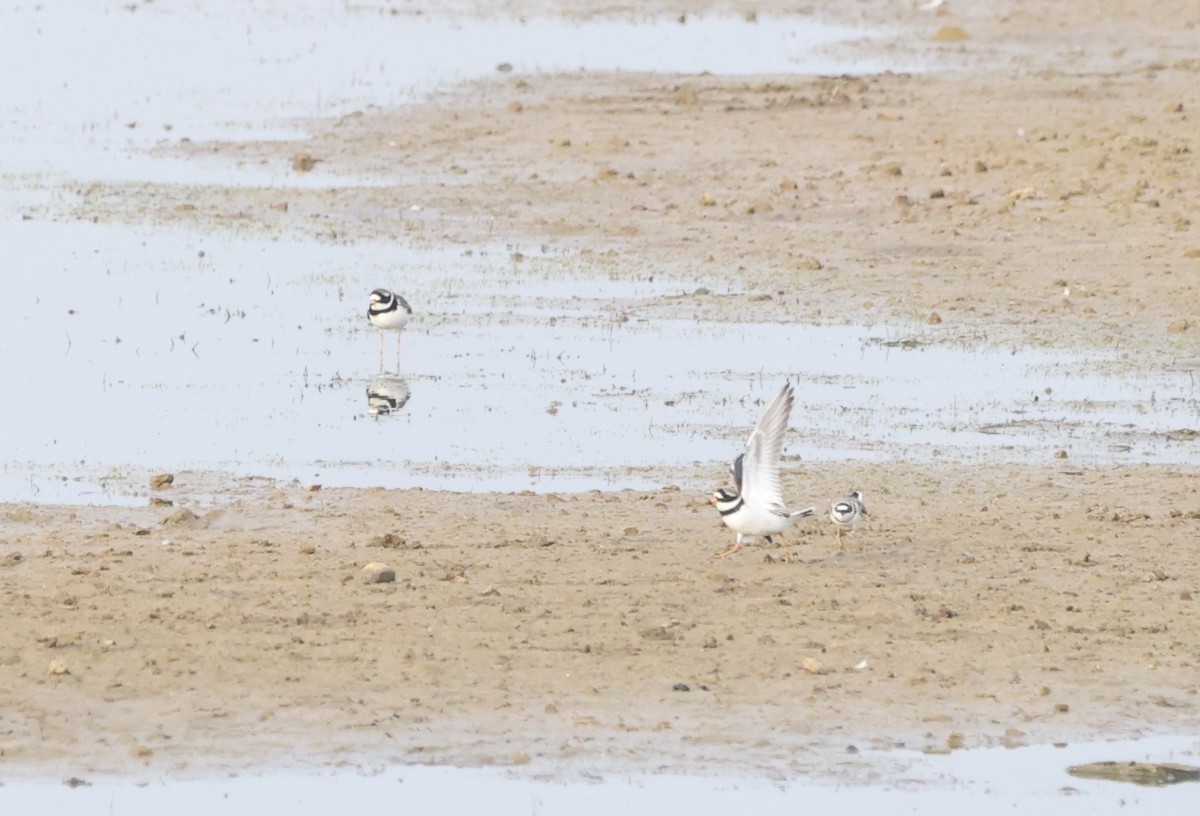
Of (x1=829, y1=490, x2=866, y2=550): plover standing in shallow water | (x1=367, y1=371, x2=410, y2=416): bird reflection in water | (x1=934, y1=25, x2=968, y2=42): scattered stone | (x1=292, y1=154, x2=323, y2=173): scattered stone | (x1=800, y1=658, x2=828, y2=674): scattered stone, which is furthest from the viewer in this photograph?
(x1=934, y1=25, x2=968, y2=42): scattered stone

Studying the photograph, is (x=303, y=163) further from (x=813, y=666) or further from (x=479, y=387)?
(x=813, y=666)

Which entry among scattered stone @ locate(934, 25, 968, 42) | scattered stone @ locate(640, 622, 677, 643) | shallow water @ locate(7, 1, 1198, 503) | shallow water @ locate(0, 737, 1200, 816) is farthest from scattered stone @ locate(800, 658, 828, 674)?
scattered stone @ locate(934, 25, 968, 42)

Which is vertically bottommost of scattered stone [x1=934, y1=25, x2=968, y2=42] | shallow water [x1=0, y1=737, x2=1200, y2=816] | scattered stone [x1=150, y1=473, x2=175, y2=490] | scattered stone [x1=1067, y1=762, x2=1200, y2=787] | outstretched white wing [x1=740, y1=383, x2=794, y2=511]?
shallow water [x1=0, y1=737, x2=1200, y2=816]

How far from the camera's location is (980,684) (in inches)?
370

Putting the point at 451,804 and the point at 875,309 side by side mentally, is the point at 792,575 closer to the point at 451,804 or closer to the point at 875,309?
the point at 451,804

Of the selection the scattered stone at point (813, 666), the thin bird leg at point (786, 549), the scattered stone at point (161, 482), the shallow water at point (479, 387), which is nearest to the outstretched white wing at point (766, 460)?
the thin bird leg at point (786, 549)

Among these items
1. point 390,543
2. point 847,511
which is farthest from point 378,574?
point 847,511

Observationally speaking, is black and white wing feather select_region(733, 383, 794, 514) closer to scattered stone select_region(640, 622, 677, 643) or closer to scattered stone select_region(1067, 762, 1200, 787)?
scattered stone select_region(640, 622, 677, 643)

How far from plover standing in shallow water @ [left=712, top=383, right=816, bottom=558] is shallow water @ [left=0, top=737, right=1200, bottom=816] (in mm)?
2141

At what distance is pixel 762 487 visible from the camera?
10.6m

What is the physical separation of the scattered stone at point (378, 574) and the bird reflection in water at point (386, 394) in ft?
13.4

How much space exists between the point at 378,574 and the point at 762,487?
1.82 meters

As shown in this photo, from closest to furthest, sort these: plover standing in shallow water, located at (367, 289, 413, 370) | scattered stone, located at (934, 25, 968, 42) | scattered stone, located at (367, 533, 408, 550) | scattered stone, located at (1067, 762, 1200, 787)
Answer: scattered stone, located at (1067, 762, 1200, 787), scattered stone, located at (367, 533, 408, 550), plover standing in shallow water, located at (367, 289, 413, 370), scattered stone, located at (934, 25, 968, 42)

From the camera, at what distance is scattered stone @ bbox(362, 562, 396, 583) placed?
1035 cm
